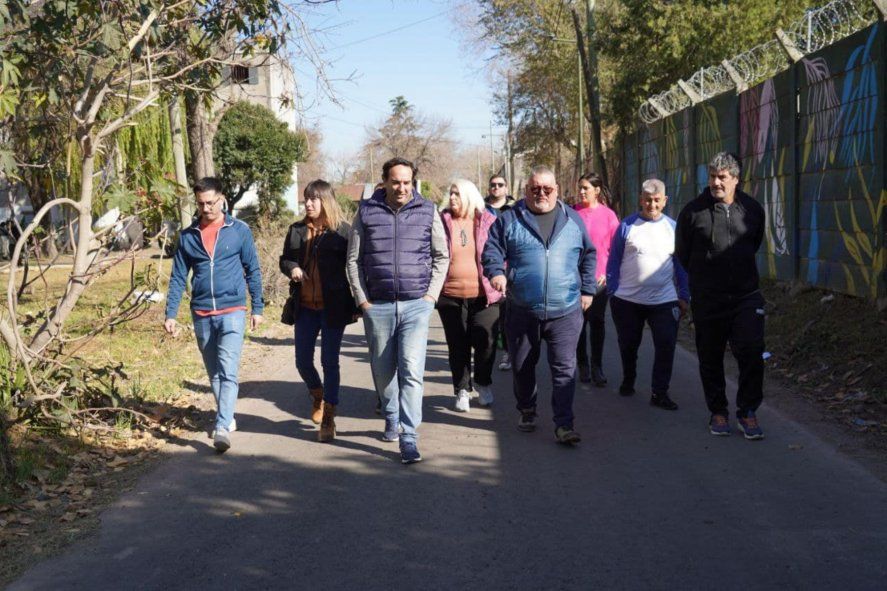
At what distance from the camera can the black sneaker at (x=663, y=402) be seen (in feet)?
26.1

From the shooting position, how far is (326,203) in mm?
7469

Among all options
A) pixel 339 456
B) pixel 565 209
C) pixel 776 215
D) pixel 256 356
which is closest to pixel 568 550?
pixel 339 456

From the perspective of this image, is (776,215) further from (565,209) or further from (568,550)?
(568,550)

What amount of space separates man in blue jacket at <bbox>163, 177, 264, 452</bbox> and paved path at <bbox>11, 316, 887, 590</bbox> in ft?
1.62

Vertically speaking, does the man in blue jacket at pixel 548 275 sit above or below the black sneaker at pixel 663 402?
above

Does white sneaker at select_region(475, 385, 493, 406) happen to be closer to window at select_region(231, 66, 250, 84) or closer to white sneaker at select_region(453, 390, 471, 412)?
white sneaker at select_region(453, 390, 471, 412)

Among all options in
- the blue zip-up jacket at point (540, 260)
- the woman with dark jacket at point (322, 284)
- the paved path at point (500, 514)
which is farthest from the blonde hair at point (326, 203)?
the paved path at point (500, 514)

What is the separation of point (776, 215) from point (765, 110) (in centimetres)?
146

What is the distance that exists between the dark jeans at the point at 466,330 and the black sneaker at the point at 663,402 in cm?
138

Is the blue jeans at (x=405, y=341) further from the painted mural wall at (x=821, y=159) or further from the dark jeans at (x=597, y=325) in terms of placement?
the painted mural wall at (x=821, y=159)

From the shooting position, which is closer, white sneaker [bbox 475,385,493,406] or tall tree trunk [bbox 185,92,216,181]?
white sneaker [bbox 475,385,493,406]

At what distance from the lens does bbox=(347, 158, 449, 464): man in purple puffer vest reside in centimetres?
663

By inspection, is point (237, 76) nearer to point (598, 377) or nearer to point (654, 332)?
point (598, 377)

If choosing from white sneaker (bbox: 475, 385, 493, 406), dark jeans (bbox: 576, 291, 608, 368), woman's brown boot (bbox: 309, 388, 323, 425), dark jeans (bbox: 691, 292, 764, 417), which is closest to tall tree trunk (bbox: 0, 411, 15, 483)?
woman's brown boot (bbox: 309, 388, 323, 425)
